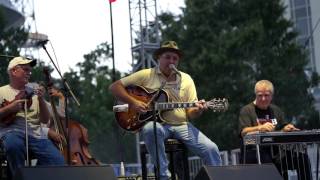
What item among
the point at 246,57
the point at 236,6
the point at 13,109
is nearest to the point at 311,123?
the point at 246,57

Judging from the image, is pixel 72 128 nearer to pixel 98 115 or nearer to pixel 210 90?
pixel 210 90

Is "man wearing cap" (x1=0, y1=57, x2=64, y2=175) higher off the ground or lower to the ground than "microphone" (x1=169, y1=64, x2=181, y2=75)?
lower

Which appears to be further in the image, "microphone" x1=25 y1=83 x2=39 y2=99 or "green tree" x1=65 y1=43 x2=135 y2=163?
"green tree" x1=65 y1=43 x2=135 y2=163

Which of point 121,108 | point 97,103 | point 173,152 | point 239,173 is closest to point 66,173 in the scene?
point 239,173

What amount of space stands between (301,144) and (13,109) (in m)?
2.80

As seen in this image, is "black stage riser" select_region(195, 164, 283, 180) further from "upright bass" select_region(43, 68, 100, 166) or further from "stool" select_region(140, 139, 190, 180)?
"upright bass" select_region(43, 68, 100, 166)

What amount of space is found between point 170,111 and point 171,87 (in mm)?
252

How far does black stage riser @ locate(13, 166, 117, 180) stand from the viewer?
426 centimetres

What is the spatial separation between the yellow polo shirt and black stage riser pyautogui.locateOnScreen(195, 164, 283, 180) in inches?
54.3

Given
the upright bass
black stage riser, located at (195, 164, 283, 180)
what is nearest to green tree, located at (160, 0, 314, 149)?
the upright bass

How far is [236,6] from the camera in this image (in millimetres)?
19266

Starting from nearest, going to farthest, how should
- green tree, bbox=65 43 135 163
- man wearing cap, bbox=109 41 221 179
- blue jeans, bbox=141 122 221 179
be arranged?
man wearing cap, bbox=109 41 221 179 → blue jeans, bbox=141 122 221 179 → green tree, bbox=65 43 135 163

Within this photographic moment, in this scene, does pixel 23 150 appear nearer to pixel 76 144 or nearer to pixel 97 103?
pixel 76 144

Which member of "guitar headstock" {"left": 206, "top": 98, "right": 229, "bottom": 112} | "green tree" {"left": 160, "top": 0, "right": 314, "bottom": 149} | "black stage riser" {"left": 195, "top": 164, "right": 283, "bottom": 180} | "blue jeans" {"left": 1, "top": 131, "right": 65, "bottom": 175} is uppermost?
"green tree" {"left": 160, "top": 0, "right": 314, "bottom": 149}
